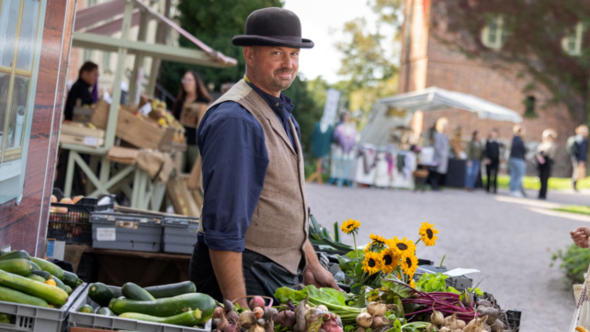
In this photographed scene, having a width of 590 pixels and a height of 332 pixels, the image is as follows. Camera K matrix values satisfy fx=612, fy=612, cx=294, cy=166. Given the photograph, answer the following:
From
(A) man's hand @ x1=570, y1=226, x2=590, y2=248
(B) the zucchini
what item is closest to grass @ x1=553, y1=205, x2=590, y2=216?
(A) man's hand @ x1=570, y1=226, x2=590, y2=248

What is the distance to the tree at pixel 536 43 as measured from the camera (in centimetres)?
3078

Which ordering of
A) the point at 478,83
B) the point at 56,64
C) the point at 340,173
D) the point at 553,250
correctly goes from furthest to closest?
1. the point at 478,83
2. the point at 340,173
3. the point at 553,250
4. the point at 56,64

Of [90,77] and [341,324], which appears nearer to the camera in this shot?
[341,324]

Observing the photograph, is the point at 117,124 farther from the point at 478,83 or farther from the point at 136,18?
the point at 478,83

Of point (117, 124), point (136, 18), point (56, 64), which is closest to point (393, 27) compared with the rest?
point (136, 18)

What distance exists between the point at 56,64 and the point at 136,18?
291 inches

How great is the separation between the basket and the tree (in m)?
28.5

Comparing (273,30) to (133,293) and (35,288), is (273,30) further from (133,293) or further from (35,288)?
(35,288)

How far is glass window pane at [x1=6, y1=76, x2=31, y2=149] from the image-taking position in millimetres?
2787

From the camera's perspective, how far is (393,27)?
135ft

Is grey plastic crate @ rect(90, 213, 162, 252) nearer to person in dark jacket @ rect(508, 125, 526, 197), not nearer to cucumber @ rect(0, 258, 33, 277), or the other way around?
cucumber @ rect(0, 258, 33, 277)

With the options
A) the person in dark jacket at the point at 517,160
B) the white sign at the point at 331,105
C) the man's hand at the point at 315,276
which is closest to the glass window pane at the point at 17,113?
the man's hand at the point at 315,276

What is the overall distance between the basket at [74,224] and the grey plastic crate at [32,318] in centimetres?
264

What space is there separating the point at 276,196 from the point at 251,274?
0.36 meters
